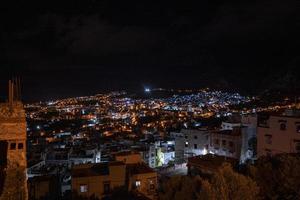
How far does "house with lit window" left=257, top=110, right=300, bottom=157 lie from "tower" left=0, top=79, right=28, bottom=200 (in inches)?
826

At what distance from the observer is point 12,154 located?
38.7ft

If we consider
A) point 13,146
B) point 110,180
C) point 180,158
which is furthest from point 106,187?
point 180,158

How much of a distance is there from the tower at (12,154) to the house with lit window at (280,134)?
2098 cm

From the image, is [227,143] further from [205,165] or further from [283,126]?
[205,165]

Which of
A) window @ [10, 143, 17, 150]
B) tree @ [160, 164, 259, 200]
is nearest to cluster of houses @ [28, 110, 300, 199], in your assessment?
tree @ [160, 164, 259, 200]

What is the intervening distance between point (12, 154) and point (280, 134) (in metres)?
22.3

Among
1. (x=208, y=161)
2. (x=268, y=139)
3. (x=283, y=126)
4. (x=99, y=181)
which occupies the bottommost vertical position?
(x=99, y=181)

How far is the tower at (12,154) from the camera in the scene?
11531mm

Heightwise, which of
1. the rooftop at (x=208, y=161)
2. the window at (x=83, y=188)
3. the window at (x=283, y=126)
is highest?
the window at (x=283, y=126)

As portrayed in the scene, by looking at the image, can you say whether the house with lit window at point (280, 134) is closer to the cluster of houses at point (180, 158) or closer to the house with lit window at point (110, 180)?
the cluster of houses at point (180, 158)

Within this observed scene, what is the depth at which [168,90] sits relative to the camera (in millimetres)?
182000

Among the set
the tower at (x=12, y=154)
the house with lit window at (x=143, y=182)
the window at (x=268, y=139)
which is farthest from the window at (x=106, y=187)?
the window at (x=268, y=139)

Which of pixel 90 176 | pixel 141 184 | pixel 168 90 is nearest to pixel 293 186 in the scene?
pixel 141 184

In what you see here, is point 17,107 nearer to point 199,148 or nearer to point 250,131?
point 250,131
